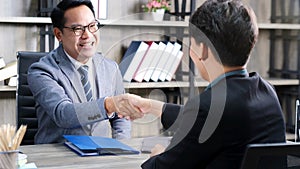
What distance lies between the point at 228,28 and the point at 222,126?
249 millimetres

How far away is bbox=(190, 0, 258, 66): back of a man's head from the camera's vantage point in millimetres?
1346

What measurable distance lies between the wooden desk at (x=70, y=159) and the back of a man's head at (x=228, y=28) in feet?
1.98

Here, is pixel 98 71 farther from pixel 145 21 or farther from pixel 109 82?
pixel 145 21

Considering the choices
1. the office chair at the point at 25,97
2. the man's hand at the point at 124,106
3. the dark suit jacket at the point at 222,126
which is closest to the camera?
the dark suit jacket at the point at 222,126

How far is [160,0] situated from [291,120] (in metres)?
1.54

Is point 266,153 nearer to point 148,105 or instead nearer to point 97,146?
point 148,105

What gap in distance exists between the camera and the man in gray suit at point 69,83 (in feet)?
7.20

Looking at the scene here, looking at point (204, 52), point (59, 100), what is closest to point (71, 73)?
→ point (59, 100)

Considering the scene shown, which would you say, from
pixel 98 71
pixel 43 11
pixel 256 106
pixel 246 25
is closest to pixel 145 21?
pixel 246 25

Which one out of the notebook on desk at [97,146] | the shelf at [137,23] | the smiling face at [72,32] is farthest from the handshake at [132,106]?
the smiling face at [72,32]

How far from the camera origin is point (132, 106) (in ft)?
5.82

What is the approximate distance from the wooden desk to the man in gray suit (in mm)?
153

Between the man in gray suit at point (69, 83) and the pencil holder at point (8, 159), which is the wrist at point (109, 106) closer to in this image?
the man in gray suit at point (69, 83)

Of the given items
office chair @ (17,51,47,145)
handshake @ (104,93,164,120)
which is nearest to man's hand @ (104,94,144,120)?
handshake @ (104,93,164,120)
